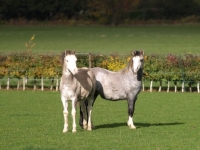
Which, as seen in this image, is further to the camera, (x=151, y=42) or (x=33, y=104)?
(x=151, y=42)

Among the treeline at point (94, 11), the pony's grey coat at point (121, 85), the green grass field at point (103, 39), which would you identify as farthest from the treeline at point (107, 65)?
the treeline at point (94, 11)

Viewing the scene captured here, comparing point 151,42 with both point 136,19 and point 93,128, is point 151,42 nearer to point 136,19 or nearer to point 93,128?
point 136,19

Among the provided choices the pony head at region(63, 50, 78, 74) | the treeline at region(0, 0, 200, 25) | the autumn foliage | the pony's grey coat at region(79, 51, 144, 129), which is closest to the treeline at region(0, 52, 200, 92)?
the autumn foliage

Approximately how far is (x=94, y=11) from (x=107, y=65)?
55243 millimetres

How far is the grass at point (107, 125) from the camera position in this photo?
47.1 ft

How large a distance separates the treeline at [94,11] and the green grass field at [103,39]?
6713 millimetres

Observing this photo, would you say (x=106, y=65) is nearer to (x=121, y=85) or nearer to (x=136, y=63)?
(x=121, y=85)

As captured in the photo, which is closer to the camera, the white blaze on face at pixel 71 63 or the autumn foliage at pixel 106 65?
the white blaze on face at pixel 71 63

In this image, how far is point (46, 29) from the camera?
72812 mm

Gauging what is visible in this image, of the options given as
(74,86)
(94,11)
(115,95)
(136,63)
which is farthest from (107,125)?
(94,11)

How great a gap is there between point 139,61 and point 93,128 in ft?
6.28

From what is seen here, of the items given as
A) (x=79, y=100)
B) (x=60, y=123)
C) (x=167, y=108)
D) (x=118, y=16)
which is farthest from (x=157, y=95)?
(x=118, y=16)

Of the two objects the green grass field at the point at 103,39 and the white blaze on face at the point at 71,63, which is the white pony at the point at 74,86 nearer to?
the white blaze on face at the point at 71,63

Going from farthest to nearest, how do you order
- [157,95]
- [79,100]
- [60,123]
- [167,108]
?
[157,95] → [167,108] → [60,123] → [79,100]
